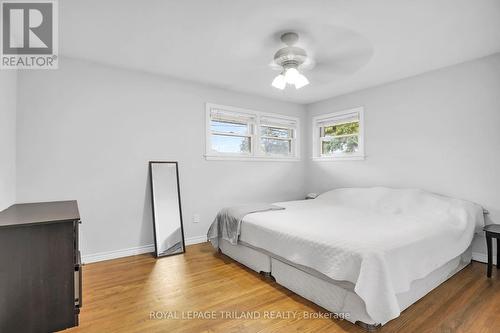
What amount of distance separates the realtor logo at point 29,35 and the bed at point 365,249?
269cm

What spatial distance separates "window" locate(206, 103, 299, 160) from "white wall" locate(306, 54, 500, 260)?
1.26m

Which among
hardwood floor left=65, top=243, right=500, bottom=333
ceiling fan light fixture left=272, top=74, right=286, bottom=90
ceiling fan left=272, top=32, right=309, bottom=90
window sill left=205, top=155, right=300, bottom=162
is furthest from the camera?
window sill left=205, top=155, right=300, bottom=162

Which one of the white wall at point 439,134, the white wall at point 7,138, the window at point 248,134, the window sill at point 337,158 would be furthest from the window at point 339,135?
the white wall at point 7,138

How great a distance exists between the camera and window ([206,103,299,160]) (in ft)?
13.5

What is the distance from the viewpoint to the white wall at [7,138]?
2.17m

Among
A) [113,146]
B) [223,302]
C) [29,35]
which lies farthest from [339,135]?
[29,35]

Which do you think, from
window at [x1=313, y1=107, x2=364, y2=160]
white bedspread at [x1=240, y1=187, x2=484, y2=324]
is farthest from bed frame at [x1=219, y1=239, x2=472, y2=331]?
window at [x1=313, y1=107, x2=364, y2=160]

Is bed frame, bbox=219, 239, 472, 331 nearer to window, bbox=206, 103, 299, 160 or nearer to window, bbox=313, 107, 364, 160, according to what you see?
window, bbox=206, 103, 299, 160

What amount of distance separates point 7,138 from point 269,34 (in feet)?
8.66

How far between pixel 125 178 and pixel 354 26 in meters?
3.12

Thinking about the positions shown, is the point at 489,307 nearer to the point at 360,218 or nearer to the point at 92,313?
the point at 360,218

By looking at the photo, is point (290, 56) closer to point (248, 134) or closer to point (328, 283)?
point (248, 134)

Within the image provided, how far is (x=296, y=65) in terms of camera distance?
2746mm

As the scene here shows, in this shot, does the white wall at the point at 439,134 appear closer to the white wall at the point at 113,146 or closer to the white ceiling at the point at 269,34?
the white ceiling at the point at 269,34
